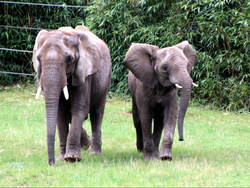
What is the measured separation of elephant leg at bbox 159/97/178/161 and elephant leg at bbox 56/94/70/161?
1.86 meters

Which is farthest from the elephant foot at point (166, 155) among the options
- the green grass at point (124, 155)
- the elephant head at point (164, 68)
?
the elephant head at point (164, 68)

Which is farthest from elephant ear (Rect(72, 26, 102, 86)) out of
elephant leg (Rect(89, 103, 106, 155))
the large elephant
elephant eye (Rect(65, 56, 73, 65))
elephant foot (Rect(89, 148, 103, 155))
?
elephant foot (Rect(89, 148, 103, 155))

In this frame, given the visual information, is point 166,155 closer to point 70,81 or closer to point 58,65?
point 70,81

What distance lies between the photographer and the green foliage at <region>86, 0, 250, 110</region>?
15227mm

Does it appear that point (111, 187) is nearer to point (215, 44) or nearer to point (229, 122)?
point (229, 122)

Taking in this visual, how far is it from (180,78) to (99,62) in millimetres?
1633

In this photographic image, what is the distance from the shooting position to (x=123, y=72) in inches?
655

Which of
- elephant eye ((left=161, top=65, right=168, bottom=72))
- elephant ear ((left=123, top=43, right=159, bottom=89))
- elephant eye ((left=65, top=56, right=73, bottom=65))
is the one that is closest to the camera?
elephant eye ((left=65, top=56, right=73, bottom=65))

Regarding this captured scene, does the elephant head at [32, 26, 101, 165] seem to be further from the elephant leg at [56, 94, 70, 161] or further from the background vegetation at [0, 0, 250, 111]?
the background vegetation at [0, 0, 250, 111]

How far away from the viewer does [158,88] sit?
8789mm

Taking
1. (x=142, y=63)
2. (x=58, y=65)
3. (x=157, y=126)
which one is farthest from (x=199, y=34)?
(x=58, y=65)

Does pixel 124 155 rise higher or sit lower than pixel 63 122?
lower

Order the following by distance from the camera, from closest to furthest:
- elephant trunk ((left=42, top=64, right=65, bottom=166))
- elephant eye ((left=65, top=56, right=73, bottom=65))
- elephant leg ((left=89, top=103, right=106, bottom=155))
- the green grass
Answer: the green grass < elephant trunk ((left=42, top=64, right=65, bottom=166)) < elephant eye ((left=65, top=56, right=73, bottom=65)) < elephant leg ((left=89, top=103, right=106, bottom=155))

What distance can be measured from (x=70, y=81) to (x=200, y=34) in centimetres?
837
